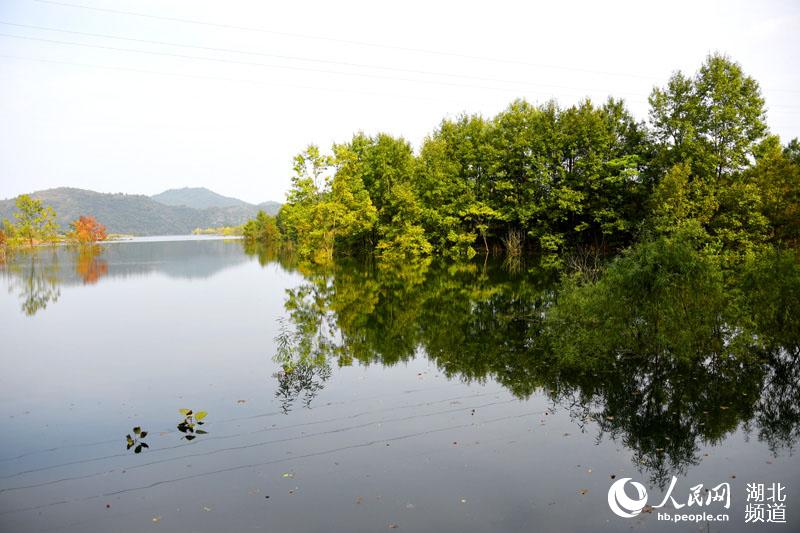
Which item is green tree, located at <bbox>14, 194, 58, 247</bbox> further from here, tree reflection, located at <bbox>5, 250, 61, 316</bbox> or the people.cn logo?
the people.cn logo

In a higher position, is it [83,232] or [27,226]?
→ [27,226]

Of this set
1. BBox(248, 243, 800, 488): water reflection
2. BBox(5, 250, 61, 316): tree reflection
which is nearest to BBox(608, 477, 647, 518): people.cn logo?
BBox(248, 243, 800, 488): water reflection

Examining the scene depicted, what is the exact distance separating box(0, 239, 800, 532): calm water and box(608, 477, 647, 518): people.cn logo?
0.11 m

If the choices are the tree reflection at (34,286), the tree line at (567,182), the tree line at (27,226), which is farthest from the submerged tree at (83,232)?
the tree line at (567,182)

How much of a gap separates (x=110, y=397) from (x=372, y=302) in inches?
547

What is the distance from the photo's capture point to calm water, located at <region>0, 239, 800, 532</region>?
6930mm

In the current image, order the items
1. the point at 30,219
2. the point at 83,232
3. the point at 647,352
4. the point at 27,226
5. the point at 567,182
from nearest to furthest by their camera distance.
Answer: the point at 647,352 < the point at 567,182 < the point at 27,226 < the point at 30,219 < the point at 83,232

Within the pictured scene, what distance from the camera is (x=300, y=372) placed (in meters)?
13.2

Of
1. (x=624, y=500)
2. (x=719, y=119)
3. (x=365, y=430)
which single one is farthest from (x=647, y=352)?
(x=719, y=119)

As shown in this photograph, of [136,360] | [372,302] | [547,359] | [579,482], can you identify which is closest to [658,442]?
[579,482]

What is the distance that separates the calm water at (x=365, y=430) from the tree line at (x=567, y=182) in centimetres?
2232

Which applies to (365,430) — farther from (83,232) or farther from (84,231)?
(84,231)

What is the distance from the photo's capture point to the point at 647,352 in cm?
1372

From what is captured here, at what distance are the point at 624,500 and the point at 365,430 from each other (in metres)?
4.69
